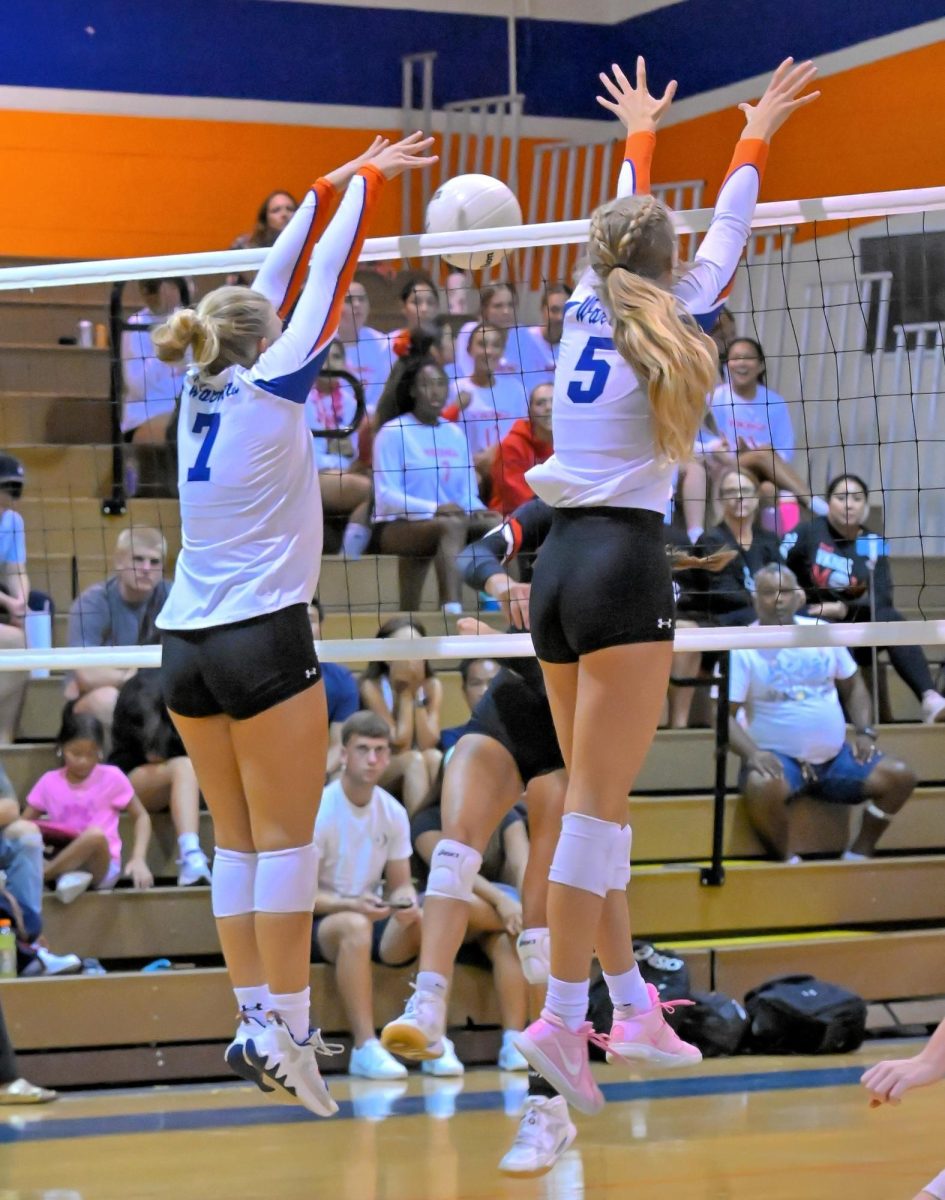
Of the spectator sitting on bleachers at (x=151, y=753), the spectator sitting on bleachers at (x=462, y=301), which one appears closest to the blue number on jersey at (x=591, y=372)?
the spectator sitting on bleachers at (x=151, y=753)

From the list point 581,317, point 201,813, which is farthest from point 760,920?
point 581,317

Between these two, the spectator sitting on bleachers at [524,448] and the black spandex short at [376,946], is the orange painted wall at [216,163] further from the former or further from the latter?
the black spandex short at [376,946]

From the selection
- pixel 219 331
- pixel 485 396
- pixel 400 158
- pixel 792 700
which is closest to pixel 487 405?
pixel 485 396

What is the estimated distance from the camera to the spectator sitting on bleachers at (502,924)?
6629 mm

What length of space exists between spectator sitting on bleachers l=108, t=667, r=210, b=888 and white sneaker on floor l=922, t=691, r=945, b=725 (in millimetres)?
3604

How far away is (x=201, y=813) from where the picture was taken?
7.24m

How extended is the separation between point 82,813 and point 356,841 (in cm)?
110

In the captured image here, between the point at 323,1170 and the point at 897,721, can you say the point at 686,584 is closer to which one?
the point at 897,721

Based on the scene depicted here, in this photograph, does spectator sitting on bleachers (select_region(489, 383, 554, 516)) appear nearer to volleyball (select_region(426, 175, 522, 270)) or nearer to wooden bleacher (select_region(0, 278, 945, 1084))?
wooden bleacher (select_region(0, 278, 945, 1084))

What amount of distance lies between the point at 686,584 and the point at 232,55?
619 cm

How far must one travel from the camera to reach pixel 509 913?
679 centimetres

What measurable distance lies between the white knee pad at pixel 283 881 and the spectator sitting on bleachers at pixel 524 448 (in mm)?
2999

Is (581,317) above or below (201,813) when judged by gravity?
above

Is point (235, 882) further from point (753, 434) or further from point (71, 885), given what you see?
point (753, 434)
